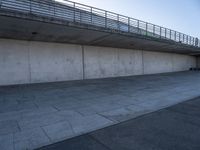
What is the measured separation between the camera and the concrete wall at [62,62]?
1228cm

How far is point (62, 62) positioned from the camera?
14.8 metres

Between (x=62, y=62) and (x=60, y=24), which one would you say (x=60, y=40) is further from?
(x=60, y=24)

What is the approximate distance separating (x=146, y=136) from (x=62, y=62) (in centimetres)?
1239

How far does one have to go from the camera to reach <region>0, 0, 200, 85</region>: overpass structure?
10000mm

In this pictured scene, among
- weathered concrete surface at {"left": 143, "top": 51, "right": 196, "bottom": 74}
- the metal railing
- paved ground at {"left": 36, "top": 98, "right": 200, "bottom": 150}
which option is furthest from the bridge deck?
paved ground at {"left": 36, "top": 98, "right": 200, "bottom": 150}

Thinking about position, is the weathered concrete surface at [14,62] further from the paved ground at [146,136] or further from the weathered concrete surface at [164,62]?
the weathered concrete surface at [164,62]

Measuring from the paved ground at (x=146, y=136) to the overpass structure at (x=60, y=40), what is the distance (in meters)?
8.29

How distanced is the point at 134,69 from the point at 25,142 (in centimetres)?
1859

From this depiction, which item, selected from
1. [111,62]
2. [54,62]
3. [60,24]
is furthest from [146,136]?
[111,62]

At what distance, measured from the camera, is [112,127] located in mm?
4129

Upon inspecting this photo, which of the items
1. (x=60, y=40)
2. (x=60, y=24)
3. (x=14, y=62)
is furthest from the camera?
(x=60, y=40)

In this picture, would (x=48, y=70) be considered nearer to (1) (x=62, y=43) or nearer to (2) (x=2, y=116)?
(1) (x=62, y=43)

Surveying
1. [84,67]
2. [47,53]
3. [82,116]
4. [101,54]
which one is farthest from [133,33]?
[82,116]

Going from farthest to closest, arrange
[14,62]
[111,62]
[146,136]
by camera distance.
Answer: [111,62] < [14,62] < [146,136]
